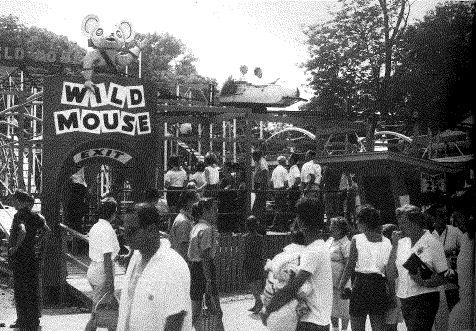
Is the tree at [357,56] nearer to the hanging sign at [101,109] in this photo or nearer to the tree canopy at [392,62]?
the tree canopy at [392,62]

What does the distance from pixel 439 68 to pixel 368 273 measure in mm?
7651

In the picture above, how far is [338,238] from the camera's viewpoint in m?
8.34

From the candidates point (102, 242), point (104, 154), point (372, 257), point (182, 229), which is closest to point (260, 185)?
point (104, 154)

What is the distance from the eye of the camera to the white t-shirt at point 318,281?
16.2 feet

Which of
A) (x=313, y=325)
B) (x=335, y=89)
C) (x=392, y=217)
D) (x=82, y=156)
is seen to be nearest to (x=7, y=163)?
(x=82, y=156)

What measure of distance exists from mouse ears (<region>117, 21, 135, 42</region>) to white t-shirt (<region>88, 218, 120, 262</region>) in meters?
7.14

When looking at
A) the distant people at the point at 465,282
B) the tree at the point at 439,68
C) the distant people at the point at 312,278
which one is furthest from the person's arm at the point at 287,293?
the tree at the point at 439,68

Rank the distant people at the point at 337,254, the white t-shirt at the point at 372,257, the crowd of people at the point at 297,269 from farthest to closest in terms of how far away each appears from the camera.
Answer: the distant people at the point at 337,254, the white t-shirt at the point at 372,257, the crowd of people at the point at 297,269

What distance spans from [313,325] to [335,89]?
16875mm

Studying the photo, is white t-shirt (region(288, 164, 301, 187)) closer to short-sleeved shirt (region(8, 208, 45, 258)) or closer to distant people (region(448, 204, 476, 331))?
distant people (region(448, 204, 476, 331))

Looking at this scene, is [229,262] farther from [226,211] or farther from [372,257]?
[372,257]

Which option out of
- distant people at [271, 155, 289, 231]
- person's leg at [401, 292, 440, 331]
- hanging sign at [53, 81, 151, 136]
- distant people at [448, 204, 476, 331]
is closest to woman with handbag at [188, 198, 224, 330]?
person's leg at [401, 292, 440, 331]

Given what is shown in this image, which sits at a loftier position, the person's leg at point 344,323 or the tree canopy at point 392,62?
the tree canopy at point 392,62

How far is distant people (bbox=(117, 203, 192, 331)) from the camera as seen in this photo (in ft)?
13.3
